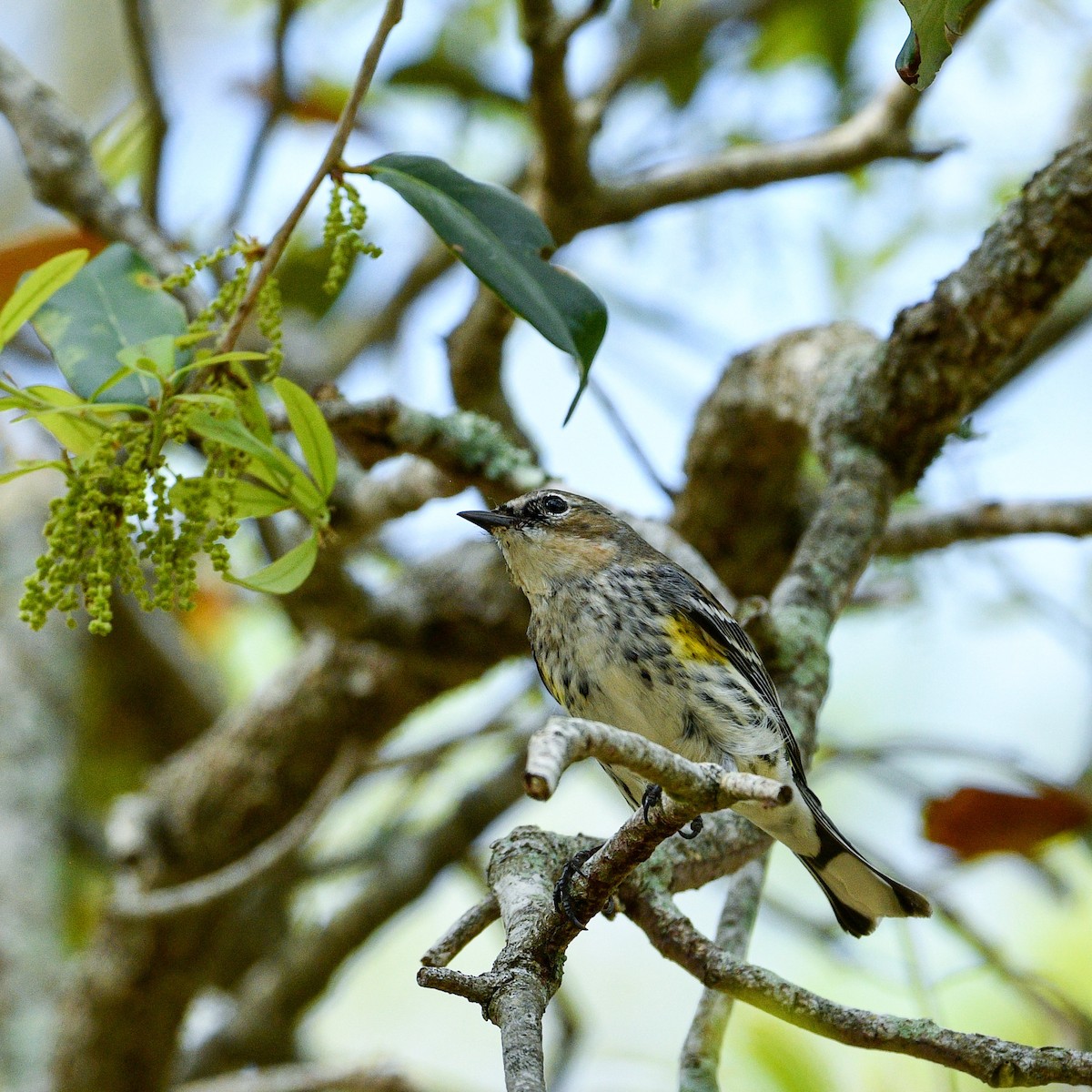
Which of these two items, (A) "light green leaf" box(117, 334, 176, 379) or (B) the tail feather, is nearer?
(A) "light green leaf" box(117, 334, 176, 379)

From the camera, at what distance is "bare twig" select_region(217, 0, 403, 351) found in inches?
85.1

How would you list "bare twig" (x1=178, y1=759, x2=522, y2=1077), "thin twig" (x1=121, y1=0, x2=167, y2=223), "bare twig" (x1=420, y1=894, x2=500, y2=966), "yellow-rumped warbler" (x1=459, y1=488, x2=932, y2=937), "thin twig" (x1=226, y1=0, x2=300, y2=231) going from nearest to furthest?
"bare twig" (x1=420, y1=894, x2=500, y2=966), "yellow-rumped warbler" (x1=459, y1=488, x2=932, y2=937), "thin twig" (x1=121, y1=0, x2=167, y2=223), "thin twig" (x1=226, y1=0, x2=300, y2=231), "bare twig" (x1=178, y1=759, x2=522, y2=1077)

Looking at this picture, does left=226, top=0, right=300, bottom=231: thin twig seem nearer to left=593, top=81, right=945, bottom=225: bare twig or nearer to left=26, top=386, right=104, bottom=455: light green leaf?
left=593, top=81, right=945, bottom=225: bare twig

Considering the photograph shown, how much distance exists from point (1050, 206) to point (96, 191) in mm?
2734

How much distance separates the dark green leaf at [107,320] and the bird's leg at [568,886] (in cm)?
108

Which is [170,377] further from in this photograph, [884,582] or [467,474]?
[884,582]

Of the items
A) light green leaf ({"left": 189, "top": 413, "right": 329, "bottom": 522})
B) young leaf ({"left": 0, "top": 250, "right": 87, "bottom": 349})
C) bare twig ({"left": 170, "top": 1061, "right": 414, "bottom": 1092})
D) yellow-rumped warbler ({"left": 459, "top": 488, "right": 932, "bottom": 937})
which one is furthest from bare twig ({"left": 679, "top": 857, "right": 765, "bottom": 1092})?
bare twig ({"left": 170, "top": 1061, "right": 414, "bottom": 1092})

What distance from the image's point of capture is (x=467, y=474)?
3385mm

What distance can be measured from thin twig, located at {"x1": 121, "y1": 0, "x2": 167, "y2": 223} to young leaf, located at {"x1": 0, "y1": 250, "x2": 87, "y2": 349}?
256cm

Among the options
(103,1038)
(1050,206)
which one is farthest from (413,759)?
(1050,206)

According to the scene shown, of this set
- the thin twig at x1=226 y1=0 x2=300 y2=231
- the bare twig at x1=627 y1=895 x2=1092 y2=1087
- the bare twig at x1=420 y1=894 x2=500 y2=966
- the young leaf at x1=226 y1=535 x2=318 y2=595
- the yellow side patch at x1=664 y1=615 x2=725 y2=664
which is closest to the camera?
the bare twig at x1=627 y1=895 x2=1092 y2=1087

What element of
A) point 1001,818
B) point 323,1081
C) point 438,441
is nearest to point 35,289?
point 438,441

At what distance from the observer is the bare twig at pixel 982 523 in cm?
391

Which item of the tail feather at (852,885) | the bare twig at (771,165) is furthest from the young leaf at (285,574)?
the bare twig at (771,165)
